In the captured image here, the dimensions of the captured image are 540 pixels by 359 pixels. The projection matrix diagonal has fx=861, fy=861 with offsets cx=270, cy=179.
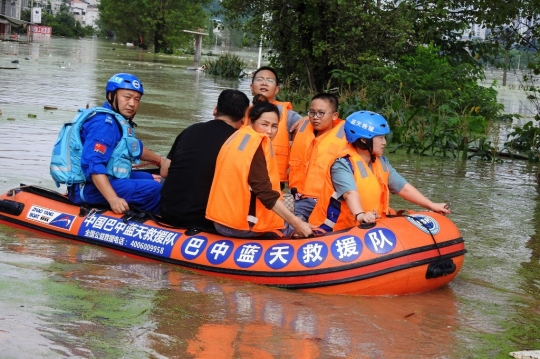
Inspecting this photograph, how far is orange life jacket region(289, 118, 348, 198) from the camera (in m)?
6.95

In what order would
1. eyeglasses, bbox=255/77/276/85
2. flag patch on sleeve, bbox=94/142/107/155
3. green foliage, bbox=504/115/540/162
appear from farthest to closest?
1. green foliage, bbox=504/115/540/162
2. eyeglasses, bbox=255/77/276/85
3. flag patch on sleeve, bbox=94/142/107/155

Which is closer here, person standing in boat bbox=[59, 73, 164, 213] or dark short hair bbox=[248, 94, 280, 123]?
dark short hair bbox=[248, 94, 280, 123]

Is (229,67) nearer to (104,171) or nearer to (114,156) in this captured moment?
(114,156)

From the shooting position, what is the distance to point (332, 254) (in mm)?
5750

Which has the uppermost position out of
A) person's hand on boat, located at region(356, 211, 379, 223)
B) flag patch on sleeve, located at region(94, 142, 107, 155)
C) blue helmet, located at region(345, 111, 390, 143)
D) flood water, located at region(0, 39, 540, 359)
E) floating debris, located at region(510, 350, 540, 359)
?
blue helmet, located at region(345, 111, 390, 143)

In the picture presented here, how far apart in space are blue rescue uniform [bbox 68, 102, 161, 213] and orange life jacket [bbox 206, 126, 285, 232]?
94 centimetres

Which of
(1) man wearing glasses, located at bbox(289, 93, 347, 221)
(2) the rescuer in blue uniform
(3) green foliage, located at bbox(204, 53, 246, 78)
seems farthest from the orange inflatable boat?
(3) green foliage, located at bbox(204, 53, 246, 78)

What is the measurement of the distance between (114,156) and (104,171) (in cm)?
22

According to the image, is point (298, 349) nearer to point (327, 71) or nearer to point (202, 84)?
point (327, 71)

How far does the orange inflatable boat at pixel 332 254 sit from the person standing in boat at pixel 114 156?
17.2 inches

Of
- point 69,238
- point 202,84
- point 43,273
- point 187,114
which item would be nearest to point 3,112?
point 187,114

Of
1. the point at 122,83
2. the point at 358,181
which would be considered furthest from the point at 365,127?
the point at 122,83

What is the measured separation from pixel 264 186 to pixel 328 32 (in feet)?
53.6

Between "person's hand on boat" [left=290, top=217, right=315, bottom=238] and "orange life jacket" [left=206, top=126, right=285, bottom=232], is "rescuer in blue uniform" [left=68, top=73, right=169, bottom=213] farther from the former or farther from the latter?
"person's hand on boat" [left=290, top=217, right=315, bottom=238]
